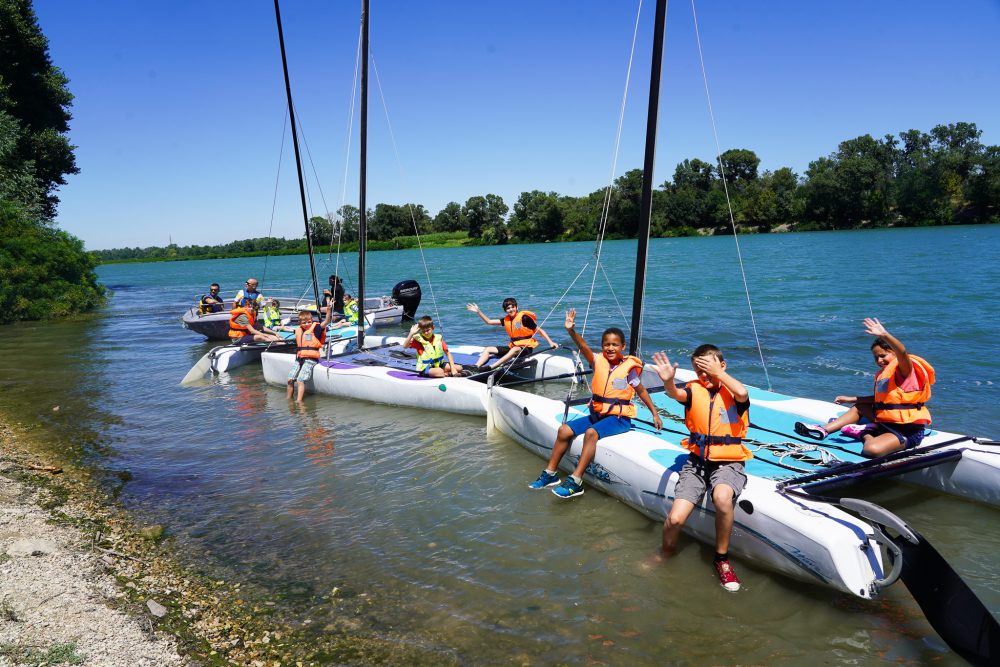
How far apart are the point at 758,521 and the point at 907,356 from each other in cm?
223

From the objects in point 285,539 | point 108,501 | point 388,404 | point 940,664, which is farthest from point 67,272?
point 940,664

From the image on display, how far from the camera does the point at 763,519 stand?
5.01m

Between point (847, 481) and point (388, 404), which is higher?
point (847, 481)

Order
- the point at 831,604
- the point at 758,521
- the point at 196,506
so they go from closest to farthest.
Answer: the point at 831,604, the point at 758,521, the point at 196,506

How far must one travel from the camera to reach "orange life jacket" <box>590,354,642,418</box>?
6637mm

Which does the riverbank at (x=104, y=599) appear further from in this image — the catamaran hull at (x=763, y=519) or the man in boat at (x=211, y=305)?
the man in boat at (x=211, y=305)

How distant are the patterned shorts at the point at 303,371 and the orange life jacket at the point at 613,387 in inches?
267

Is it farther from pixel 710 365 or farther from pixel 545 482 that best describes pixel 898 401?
pixel 545 482

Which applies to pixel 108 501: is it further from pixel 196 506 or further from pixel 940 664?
pixel 940 664

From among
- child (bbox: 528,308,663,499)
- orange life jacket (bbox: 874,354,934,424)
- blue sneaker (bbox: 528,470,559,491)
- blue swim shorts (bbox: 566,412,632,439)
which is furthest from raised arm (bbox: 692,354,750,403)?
blue sneaker (bbox: 528,470,559,491)

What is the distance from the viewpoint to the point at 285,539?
6047 mm

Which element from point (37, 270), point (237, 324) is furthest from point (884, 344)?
point (37, 270)

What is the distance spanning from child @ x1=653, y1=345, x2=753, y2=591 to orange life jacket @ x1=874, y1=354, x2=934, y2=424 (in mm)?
1944

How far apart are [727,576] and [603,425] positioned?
2.15m
